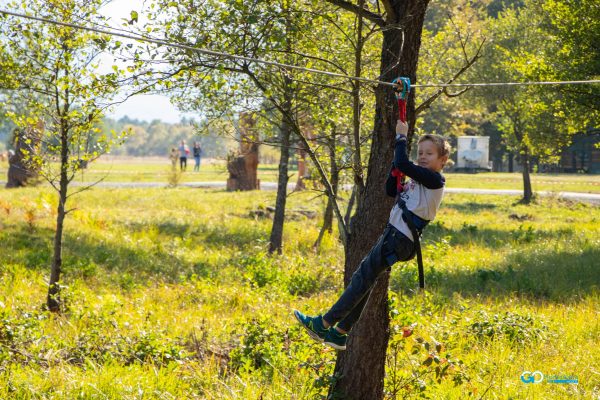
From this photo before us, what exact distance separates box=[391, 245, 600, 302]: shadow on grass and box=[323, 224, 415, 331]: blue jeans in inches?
205

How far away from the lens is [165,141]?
14750 cm

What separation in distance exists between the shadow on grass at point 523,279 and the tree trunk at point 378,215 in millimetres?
4301

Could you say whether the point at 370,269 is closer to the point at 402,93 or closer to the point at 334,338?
the point at 334,338

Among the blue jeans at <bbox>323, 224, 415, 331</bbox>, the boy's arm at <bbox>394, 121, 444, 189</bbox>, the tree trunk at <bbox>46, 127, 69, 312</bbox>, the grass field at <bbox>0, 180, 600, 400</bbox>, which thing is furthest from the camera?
the tree trunk at <bbox>46, 127, 69, 312</bbox>

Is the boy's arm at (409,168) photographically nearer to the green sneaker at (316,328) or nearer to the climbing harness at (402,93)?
the climbing harness at (402,93)

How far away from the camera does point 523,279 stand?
1062 cm

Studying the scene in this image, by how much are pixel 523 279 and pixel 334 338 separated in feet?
22.5

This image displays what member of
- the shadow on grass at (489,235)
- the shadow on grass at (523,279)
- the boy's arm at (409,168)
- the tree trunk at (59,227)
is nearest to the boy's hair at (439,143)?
the boy's arm at (409,168)

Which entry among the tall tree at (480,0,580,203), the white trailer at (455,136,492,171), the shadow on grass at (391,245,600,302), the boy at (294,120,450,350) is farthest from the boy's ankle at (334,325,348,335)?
the white trailer at (455,136,492,171)

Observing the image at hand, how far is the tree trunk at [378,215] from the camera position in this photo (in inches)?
200

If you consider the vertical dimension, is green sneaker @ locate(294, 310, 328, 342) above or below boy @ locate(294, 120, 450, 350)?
below

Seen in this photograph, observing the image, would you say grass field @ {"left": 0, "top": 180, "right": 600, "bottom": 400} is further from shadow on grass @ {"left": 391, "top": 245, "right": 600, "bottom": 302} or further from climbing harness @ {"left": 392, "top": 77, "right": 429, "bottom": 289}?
climbing harness @ {"left": 392, "top": 77, "right": 429, "bottom": 289}

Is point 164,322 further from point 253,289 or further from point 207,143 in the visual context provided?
point 207,143

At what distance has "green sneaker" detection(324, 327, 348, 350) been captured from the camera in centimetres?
472
